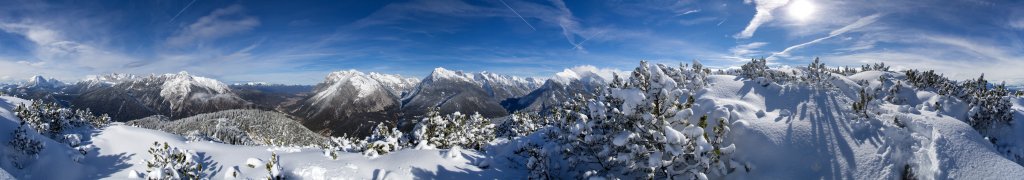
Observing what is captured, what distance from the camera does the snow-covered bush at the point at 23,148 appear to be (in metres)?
21.2

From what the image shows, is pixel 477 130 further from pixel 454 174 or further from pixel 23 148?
pixel 23 148

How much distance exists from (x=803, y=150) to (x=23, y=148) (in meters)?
35.8

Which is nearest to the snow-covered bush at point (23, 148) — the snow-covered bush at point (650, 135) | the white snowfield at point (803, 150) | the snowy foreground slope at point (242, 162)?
the snowy foreground slope at point (242, 162)

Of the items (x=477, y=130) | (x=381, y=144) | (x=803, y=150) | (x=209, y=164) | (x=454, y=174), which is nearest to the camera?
(x=803, y=150)

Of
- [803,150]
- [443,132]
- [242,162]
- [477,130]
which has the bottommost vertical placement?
[477,130]

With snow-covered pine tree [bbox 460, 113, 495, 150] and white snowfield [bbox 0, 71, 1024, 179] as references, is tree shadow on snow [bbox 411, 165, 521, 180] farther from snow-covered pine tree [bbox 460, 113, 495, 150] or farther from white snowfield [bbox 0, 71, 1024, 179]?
snow-covered pine tree [bbox 460, 113, 495, 150]

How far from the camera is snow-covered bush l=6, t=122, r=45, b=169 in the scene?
834 inches

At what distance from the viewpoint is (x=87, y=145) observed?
25703 mm

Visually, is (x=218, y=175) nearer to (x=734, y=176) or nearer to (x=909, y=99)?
(x=734, y=176)

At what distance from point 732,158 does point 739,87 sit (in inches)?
228

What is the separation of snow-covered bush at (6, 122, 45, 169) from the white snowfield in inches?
41.2

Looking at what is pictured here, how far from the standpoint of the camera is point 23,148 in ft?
72.0

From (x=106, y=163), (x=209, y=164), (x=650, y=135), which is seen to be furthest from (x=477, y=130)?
(x=106, y=163)

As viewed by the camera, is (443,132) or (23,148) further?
(443,132)
